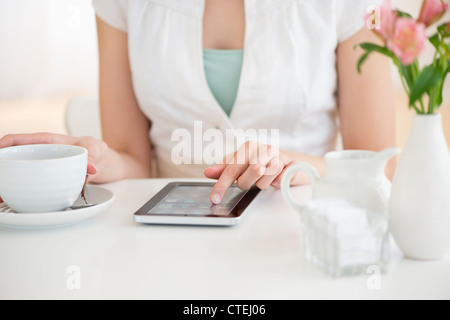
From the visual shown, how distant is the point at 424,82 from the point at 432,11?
0.22ft

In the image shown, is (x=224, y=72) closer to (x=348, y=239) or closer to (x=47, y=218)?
(x=47, y=218)

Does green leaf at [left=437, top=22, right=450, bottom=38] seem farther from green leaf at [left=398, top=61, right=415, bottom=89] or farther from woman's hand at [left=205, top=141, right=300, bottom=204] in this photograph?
woman's hand at [left=205, top=141, right=300, bottom=204]

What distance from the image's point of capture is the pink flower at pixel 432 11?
0.49m

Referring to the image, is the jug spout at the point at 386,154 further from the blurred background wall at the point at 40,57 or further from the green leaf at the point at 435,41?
the blurred background wall at the point at 40,57

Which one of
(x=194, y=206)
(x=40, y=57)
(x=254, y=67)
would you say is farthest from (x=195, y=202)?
(x=40, y=57)

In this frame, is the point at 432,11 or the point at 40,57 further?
the point at 40,57

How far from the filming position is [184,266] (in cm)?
55

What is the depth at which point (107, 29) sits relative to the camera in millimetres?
1202

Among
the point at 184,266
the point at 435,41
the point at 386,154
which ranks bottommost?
the point at 184,266

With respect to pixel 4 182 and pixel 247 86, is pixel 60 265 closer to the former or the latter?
pixel 4 182

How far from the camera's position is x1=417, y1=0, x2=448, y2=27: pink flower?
0.49 m

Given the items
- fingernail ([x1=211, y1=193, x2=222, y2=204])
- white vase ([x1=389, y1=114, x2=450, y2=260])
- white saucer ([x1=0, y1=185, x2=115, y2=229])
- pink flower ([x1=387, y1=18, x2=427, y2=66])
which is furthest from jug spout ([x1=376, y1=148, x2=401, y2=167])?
white saucer ([x1=0, y1=185, x2=115, y2=229])
